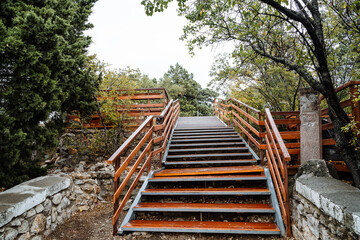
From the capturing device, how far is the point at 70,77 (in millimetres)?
5203

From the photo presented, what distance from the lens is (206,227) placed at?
248 cm

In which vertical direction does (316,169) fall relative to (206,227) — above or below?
above

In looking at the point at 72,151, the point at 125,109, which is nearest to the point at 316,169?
the point at 125,109

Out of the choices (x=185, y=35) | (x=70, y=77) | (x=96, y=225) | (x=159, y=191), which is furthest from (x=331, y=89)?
(x=70, y=77)

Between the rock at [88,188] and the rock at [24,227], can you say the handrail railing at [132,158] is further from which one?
the rock at [24,227]

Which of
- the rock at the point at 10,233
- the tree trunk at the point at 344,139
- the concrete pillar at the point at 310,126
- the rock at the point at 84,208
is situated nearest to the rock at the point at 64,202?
the rock at the point at 84,208

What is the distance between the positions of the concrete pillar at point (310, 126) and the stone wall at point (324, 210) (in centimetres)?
138

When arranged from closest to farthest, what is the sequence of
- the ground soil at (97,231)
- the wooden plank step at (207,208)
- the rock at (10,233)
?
1. the rock at (10,233)
2. the ground soil at (97,231)
3. the wooden plank step at (207,208)

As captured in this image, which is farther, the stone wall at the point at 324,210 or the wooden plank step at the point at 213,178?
the wooden plank step at the point at 213,178

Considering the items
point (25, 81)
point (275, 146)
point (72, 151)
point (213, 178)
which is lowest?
point (213, 178)

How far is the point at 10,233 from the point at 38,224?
0.43 metres

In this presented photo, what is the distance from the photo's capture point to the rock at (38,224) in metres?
2.51

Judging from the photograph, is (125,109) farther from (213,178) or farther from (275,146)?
(275,146)

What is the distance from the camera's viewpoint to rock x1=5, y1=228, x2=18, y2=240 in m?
2.13
